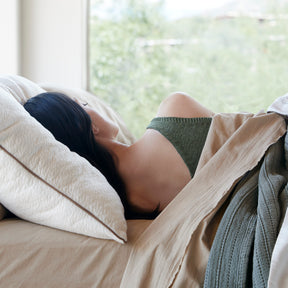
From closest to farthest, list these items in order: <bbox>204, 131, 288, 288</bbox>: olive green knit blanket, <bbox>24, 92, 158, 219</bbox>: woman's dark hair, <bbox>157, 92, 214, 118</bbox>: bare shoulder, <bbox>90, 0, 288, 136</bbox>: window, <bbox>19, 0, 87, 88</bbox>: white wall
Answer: <bbox>204, 131, 288, 288</bbox>: olive green knit blanket → <bbox>24, 92, 158, 219</bbox>: woman's dark hair → <bbox>157, 92, 214, 118</bbox>: bare shoulder → <bbox>90, 0, 288, 136</bbox>: window → <bbox>19, 0, 87, 88</bbox>: white wall

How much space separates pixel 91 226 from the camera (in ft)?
3.30

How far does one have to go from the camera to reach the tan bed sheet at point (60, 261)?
0.98 meters

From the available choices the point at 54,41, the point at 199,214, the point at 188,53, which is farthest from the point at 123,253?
the point at 54,41

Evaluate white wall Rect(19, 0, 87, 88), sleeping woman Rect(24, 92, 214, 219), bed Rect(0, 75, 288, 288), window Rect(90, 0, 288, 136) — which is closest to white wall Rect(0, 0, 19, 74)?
white wall Rect(19, 0, 87, 88)

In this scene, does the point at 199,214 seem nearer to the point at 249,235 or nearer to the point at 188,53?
the point at 249,235

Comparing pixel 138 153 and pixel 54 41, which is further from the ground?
pixel 54 41

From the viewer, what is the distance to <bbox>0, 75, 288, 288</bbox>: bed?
955 mm

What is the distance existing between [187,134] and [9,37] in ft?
6.20

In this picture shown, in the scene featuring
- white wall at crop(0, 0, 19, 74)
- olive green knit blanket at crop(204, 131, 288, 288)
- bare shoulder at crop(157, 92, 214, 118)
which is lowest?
olive green knit blanket at crop(204, 131, 288, 288)

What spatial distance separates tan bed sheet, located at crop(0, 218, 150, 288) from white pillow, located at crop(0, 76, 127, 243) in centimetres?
3

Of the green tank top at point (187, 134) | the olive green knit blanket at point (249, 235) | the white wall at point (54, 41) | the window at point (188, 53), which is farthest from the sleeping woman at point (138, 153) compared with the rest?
the white wall at point (54, 41)

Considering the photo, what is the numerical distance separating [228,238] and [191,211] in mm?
153

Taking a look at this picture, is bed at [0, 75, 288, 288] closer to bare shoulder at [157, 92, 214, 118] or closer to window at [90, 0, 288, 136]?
bare shoulder at [157, 92, 214, 118]

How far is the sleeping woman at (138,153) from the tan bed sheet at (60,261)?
372mm
